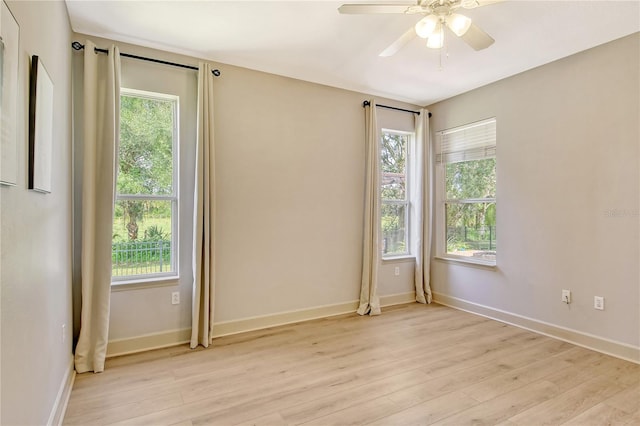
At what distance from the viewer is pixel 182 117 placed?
3.12 meters

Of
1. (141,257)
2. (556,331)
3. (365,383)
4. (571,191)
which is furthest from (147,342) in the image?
(571,191)

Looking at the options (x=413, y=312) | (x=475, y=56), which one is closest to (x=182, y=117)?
(x=475, y=56)

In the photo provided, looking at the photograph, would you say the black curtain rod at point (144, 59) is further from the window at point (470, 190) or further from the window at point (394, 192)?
the window at point (470, 190)

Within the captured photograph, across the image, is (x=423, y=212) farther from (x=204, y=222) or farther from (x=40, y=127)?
(x=40, y=127)

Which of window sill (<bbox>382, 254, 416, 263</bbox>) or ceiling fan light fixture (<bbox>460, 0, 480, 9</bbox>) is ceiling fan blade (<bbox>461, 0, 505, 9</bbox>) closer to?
ceiling fan light fixture (<bbox>460, 0, 480, 9</bbox>)

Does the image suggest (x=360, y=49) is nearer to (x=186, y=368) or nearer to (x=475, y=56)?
(x=475, y=56)

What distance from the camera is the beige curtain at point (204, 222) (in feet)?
9.94

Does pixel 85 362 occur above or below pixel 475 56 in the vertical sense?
below

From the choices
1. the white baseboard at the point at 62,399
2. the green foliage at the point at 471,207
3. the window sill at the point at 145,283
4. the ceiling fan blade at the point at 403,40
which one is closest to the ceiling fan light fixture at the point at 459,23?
the ceiling fan blade at the point at 403,40

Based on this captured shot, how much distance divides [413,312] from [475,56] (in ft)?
9.69

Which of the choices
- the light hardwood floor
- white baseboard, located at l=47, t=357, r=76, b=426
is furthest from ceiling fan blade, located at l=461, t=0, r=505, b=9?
white baseboard, located at l=47, t=357, r=76, b=426

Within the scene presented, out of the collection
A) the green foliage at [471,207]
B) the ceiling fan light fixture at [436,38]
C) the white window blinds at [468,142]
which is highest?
the ceiling fan light fixture at [436,38]

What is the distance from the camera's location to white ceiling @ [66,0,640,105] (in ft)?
8.07

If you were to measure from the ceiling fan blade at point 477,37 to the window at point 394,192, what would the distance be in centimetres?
218
